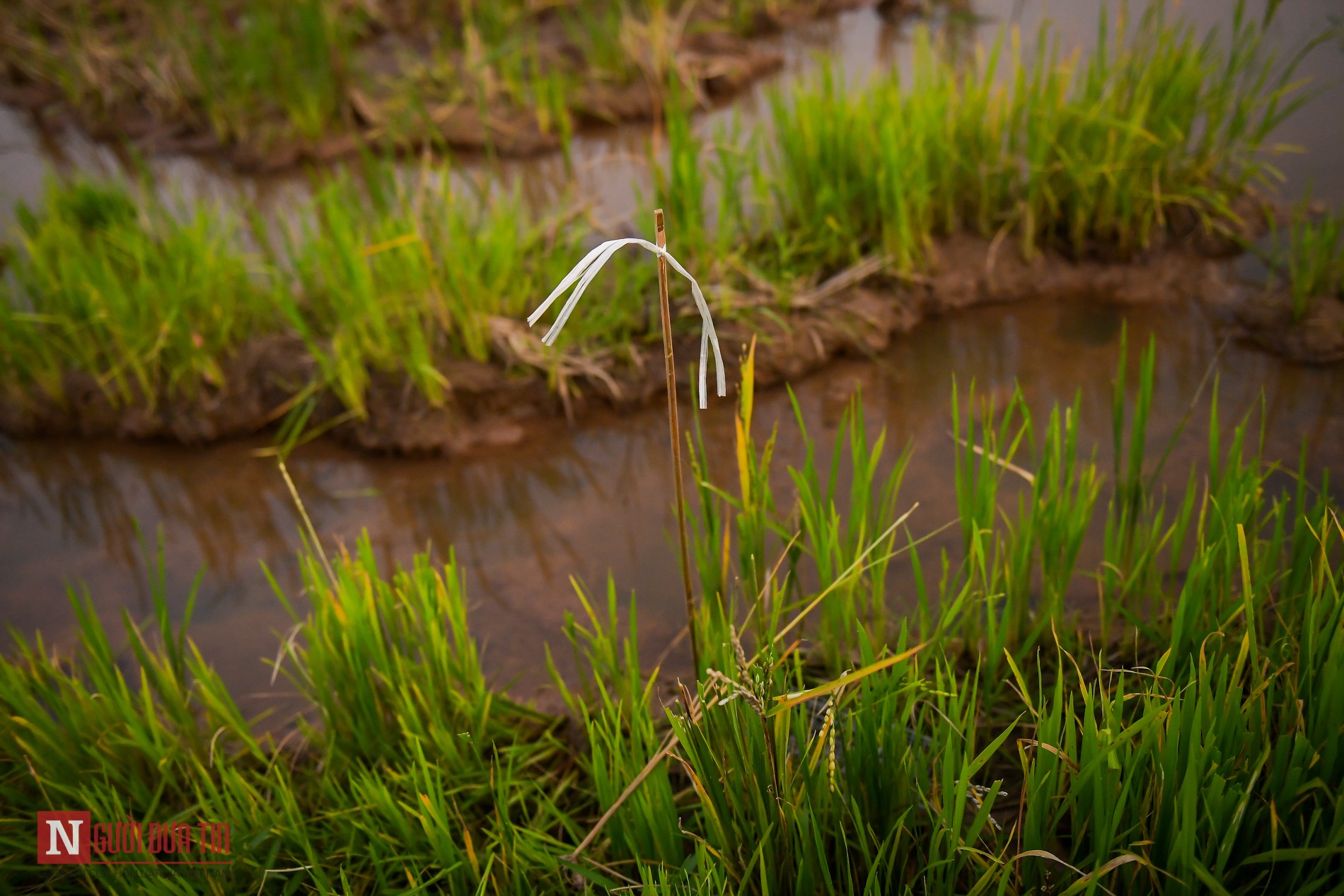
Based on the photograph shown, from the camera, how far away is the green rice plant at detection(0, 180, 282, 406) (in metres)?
2.48

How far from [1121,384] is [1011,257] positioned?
128 cm

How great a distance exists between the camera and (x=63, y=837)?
1341 mm

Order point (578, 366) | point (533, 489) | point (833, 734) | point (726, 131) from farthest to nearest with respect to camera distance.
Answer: point (726, 131), point (578, 366), point (533, 489), point (833, 734)

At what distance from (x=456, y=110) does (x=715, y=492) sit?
2.86m

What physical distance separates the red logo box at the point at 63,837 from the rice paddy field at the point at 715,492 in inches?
1.1

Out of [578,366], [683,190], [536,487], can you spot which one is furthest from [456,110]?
[536,487]

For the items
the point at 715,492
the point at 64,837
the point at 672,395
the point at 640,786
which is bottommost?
the point at 64,837

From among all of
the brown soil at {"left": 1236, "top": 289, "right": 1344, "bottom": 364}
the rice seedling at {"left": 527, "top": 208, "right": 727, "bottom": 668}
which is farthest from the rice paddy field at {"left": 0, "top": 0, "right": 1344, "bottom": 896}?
the rice seedling at {"left": 527, "top": 208, "right": 727, "bottom": 668}

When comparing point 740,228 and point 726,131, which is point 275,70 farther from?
point 740,228

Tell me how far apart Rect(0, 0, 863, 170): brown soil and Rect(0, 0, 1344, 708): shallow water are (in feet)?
4.13

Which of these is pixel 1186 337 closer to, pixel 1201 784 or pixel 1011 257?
pixel 1011 257

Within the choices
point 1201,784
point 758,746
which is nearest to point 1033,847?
point 1201,784

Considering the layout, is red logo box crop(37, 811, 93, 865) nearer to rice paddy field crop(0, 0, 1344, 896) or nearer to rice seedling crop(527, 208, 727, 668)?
rice paddy field crop(0, 0, 1344, 896)

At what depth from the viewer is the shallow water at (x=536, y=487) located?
197 cm
